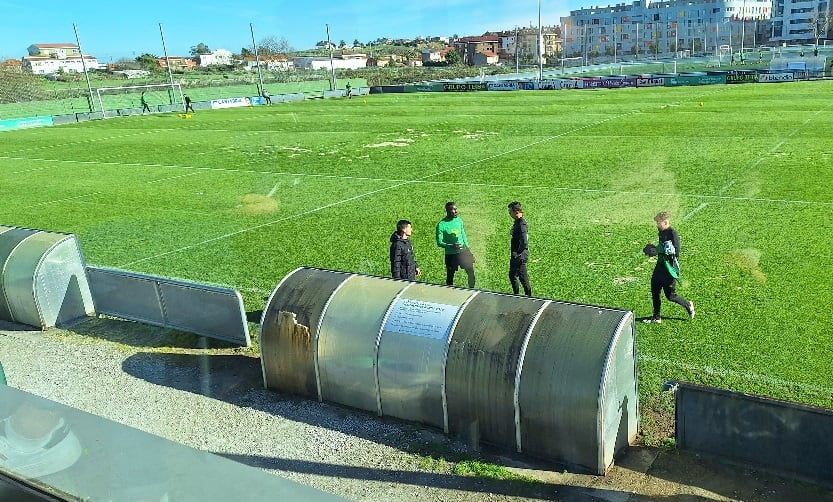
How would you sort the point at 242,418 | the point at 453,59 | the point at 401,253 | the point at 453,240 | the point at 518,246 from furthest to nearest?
1. the point at 453,59
2. the point at 453,240
3. the point at 518,246
4. the point at 401,253
5. the point at 242,418

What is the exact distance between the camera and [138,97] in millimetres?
62594

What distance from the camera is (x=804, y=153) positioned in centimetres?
2244

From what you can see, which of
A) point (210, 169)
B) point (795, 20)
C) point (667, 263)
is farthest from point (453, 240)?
point (795, 20)

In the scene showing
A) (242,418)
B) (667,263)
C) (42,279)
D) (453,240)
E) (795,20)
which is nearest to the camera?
(242,418)

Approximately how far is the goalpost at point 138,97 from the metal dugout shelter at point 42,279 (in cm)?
5114

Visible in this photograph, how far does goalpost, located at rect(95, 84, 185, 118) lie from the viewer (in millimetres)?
60631

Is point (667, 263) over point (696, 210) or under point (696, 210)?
over

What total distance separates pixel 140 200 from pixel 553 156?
47.2 feet

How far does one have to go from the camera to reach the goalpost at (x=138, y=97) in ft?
199

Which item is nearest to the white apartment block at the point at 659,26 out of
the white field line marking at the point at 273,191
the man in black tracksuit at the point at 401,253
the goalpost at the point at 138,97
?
the goalpost at the point at 138,97

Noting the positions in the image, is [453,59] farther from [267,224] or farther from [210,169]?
[267,224]

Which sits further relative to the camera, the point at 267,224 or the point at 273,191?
the point at 273,191

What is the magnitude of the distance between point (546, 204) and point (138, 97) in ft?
178

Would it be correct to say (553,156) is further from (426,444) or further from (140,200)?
(426,444)
